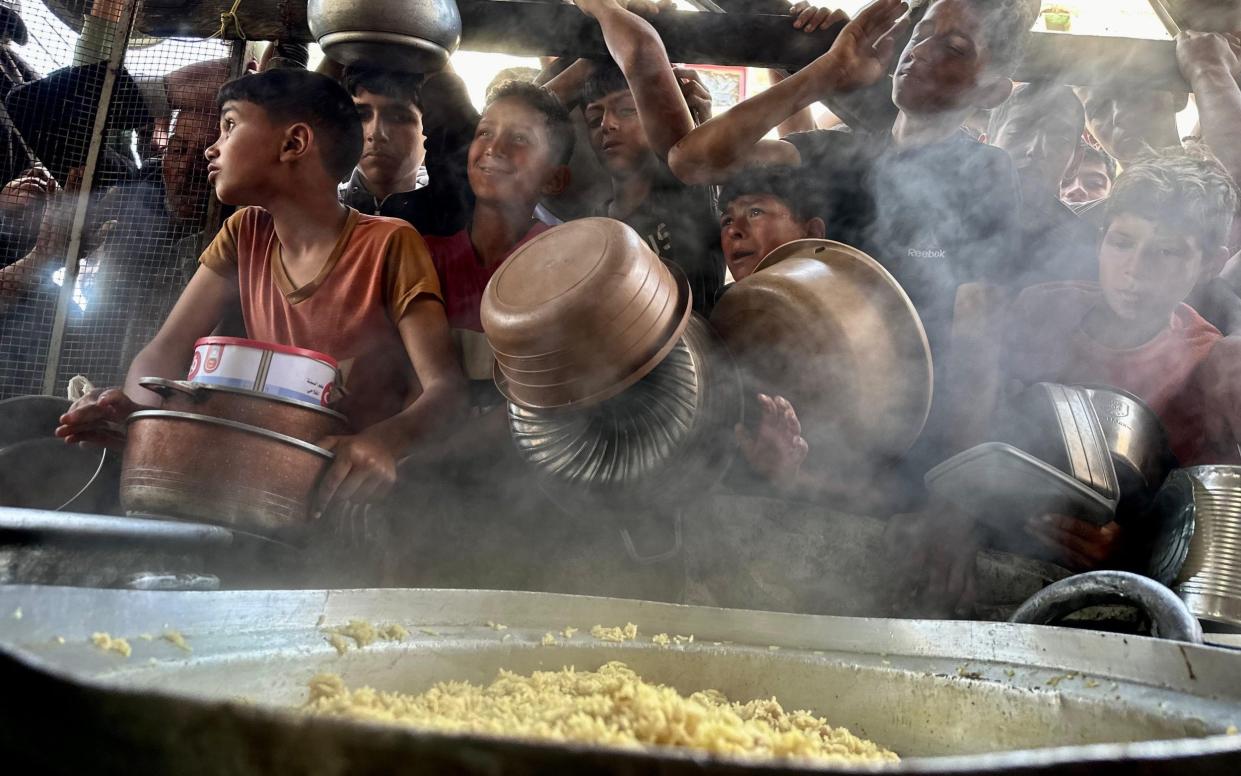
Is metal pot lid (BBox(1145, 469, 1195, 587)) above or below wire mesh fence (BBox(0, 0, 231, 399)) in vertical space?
below

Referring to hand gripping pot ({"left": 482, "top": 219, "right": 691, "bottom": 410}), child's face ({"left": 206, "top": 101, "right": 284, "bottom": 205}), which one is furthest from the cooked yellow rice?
child's face ({"left": 206, "top": 101, "right": 284, "bottom": 205})

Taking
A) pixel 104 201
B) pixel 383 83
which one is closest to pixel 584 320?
pixel 383 83

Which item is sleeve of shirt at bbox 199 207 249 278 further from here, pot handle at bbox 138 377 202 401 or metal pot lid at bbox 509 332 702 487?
metal pot lid at bbox 509 332 702 487

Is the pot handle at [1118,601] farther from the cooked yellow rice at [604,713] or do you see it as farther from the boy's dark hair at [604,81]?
the boy's dark hair at [604,81]

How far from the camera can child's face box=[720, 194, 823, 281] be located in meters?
3.38

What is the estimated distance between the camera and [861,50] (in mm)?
3215

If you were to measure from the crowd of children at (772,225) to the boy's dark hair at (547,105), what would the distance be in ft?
0.05

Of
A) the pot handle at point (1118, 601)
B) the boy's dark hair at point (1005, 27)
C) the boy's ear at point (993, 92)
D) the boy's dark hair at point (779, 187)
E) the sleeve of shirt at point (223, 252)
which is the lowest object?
the pot handle at point (1118, 601)

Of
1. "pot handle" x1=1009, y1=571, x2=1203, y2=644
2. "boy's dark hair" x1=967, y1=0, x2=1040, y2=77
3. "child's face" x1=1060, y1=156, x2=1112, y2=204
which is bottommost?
"pot handle" x1=1009, y1=571, x2=1203, y2=644

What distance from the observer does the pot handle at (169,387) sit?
221 cm

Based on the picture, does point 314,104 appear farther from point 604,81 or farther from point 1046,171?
point 1046,171

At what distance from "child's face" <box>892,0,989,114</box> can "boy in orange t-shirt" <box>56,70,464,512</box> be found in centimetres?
199

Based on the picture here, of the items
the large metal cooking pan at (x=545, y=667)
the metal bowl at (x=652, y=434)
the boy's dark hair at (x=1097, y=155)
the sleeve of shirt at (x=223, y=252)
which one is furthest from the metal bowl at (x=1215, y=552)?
the sleeve of shirt at (x=223, y=252)

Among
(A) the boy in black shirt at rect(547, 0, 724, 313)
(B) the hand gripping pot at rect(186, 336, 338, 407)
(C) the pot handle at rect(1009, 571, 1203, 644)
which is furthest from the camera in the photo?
(A) the boy in black shirt at rect(547, 0, 724, 313)
